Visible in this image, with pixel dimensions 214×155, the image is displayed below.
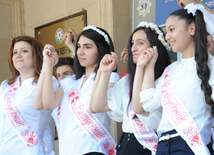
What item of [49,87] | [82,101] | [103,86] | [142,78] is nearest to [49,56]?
[49,87]

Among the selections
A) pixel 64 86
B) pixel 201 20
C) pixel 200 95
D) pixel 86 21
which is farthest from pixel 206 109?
pixel 86 21

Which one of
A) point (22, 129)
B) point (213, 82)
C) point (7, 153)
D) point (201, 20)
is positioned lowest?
point (7, 153)

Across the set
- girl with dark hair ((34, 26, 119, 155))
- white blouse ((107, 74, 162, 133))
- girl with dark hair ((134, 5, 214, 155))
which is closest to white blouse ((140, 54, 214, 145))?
girl with dark hair ((134, 5, 214, 155))

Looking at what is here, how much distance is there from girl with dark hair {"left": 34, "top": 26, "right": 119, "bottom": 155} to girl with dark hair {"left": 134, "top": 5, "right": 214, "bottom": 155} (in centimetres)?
49

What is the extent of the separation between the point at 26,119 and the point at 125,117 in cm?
79

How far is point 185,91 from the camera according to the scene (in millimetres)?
1538

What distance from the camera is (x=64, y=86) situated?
2.28 metres

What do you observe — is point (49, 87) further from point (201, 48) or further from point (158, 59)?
point (201, 48)

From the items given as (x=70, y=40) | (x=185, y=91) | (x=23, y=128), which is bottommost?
(x=23, y=128)

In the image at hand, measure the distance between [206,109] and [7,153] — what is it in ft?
4.79

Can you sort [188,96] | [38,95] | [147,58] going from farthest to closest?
[38,95] < [147,58] < [188,96]

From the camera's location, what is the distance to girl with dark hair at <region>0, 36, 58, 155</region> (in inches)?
89.0

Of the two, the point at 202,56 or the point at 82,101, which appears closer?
the point at 202,56

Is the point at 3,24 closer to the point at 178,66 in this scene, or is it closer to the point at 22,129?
the point at 22,129
